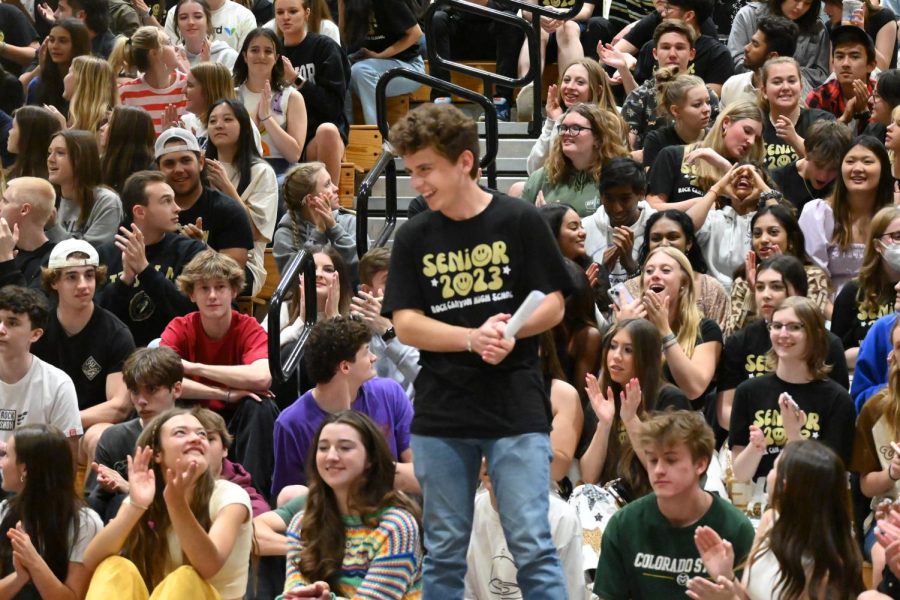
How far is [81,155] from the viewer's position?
9258mm

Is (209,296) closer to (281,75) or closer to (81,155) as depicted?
(81,155)

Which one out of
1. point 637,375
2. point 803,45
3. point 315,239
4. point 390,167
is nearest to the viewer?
A: point 637,375

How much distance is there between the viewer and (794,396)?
7.12m

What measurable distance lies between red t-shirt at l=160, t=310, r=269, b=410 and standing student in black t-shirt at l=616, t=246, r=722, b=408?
1.68m

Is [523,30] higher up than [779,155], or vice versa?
[523,30]

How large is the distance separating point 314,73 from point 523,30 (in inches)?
60.2

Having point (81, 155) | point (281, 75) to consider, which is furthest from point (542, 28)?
point (81, 155)

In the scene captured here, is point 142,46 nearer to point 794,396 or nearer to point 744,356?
point 744,356

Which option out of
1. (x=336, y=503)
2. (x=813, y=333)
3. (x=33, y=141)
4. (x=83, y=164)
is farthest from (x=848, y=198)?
(x=33, y=141)

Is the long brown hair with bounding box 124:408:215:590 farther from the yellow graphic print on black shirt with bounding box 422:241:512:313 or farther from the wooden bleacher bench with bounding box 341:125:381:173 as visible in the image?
the wooden bleacher bench with bounding box 341:125:381:173

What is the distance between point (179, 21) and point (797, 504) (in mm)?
7115

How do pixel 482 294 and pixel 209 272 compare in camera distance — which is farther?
pixel 209 272

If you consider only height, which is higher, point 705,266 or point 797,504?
point 797,504

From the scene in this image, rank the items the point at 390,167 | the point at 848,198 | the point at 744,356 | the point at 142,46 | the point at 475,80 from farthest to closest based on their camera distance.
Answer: the point at 475,80, the point at 142,46, the point at 390,167, the point at 848,198, the point at 744,356
